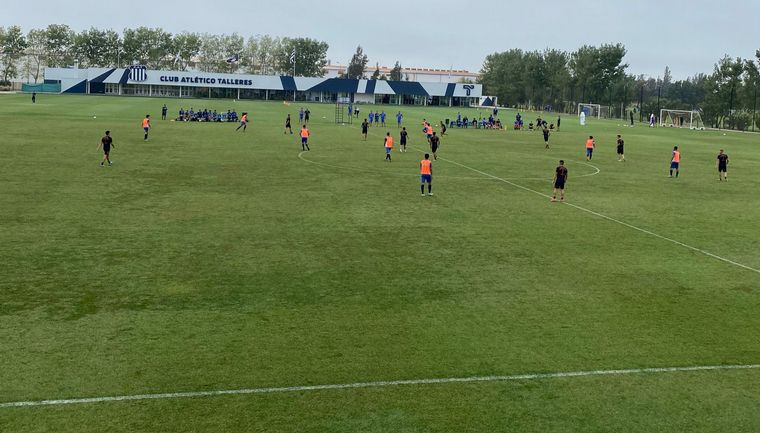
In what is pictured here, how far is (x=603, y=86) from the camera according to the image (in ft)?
545

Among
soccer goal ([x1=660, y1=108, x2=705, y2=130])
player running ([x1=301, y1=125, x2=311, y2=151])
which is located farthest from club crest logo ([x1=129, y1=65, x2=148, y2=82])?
player running ([x1=301, y1=125, x2=311, y2=151])

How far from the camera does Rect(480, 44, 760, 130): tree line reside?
120 m

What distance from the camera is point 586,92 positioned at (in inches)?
6688

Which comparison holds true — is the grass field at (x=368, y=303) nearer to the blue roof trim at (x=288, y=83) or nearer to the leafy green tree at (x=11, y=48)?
the blue roof trim at (x=288, y=83)

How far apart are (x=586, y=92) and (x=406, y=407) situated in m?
170

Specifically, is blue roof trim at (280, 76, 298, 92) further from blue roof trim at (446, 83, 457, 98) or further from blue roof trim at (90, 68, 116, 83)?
blue roof trim at (90, 68, 116, 83)

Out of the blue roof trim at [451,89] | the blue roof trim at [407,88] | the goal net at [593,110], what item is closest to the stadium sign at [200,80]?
the blue roof trim at [407,88]

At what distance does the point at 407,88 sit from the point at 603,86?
155 feet

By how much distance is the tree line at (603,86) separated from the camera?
393 feet

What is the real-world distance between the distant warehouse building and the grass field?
117m

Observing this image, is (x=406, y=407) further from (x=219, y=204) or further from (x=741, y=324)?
(x=219, y=204)

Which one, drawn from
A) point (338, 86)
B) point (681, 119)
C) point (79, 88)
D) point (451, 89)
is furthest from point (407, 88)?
point (79, 88)

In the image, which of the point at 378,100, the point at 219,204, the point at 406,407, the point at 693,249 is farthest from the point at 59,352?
the point at 378,100

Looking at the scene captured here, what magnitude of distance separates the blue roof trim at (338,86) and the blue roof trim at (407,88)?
8.23 meters
